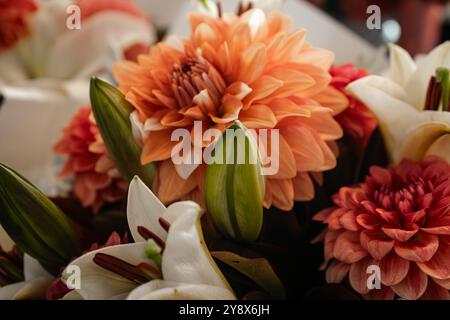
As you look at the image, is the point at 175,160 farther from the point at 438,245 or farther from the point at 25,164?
the point at 25,164

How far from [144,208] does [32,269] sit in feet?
0.26

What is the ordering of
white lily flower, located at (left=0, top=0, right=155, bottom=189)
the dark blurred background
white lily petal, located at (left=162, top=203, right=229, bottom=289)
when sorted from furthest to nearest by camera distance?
the dark blurred background, white lily flower, located at (left=0, top=0, right=155, bottom=189), white lily petal, located at (left=162, top=203, right=229, bottom=289)

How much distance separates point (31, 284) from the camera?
28cm

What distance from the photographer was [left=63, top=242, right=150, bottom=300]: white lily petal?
0.79ft

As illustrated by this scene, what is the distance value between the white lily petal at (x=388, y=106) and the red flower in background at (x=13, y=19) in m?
Result: 0.35

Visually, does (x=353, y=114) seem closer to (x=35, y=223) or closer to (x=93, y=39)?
(x=35, y=223)

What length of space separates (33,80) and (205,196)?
36 centimetres

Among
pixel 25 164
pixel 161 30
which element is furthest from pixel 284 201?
pixel 161 30

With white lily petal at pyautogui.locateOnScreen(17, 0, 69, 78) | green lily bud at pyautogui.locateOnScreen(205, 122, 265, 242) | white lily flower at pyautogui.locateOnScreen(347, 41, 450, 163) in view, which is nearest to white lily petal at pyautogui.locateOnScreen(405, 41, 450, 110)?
white lily flower at pyautogui.locateOnScreen(347, 41, 450, 163)

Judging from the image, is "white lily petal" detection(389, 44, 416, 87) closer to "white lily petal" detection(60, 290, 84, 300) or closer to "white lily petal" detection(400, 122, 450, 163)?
"white lily petal" detection(400, 122, 450, 163)

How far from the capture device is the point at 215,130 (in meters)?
0.26

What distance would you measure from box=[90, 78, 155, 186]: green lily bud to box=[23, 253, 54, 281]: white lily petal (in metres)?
0.06

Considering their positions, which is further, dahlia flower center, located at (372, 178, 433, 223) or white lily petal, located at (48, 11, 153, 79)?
white lily petal, located at (48, 11, 153, 79)

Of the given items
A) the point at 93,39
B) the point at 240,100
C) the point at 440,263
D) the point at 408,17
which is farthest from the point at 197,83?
the point at 408,17
